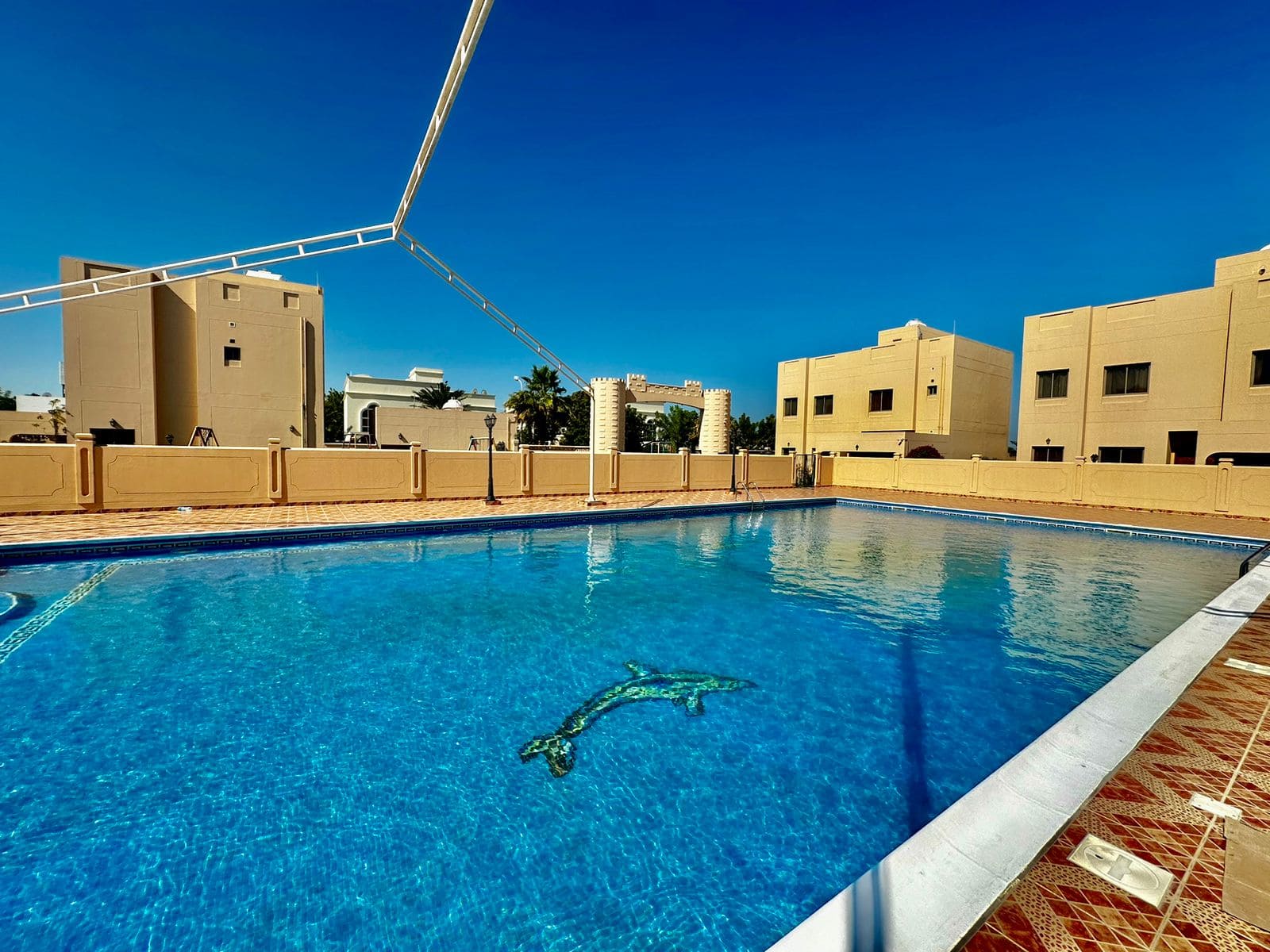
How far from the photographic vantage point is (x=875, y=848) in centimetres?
329

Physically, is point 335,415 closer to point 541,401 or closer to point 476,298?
point 541,401

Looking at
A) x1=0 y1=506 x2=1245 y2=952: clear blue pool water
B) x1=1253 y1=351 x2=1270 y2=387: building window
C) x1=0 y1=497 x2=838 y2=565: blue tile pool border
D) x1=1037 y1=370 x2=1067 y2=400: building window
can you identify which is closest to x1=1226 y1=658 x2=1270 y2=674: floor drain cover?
x1=0 y1=506 x2=1245 y2=952: clear blue pool water

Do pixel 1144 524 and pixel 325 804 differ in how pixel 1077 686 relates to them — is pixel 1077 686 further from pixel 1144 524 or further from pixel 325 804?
pixel 1144 524

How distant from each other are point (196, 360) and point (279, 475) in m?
20.5

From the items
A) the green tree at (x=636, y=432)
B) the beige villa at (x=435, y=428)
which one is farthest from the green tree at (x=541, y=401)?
the green tree at (x=636, y=432)

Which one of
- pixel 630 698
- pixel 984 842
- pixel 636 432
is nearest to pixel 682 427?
pixel 636 432

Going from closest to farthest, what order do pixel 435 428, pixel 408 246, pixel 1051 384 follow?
pixel 408 246 → pixel 1051 384 → pixel 435 428

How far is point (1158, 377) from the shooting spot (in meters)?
21.2

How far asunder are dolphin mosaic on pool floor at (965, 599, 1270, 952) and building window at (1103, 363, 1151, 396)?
23930 mm

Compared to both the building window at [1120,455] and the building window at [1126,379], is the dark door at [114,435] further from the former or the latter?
the building window at [1126,379]

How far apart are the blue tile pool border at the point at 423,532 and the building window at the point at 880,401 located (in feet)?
39.8

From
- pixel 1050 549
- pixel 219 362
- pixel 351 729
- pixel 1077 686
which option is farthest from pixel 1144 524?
pixel 219 362

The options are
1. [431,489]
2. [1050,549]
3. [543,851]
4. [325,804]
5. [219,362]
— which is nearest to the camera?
[543,851]

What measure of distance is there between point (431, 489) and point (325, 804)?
14.9 metres
